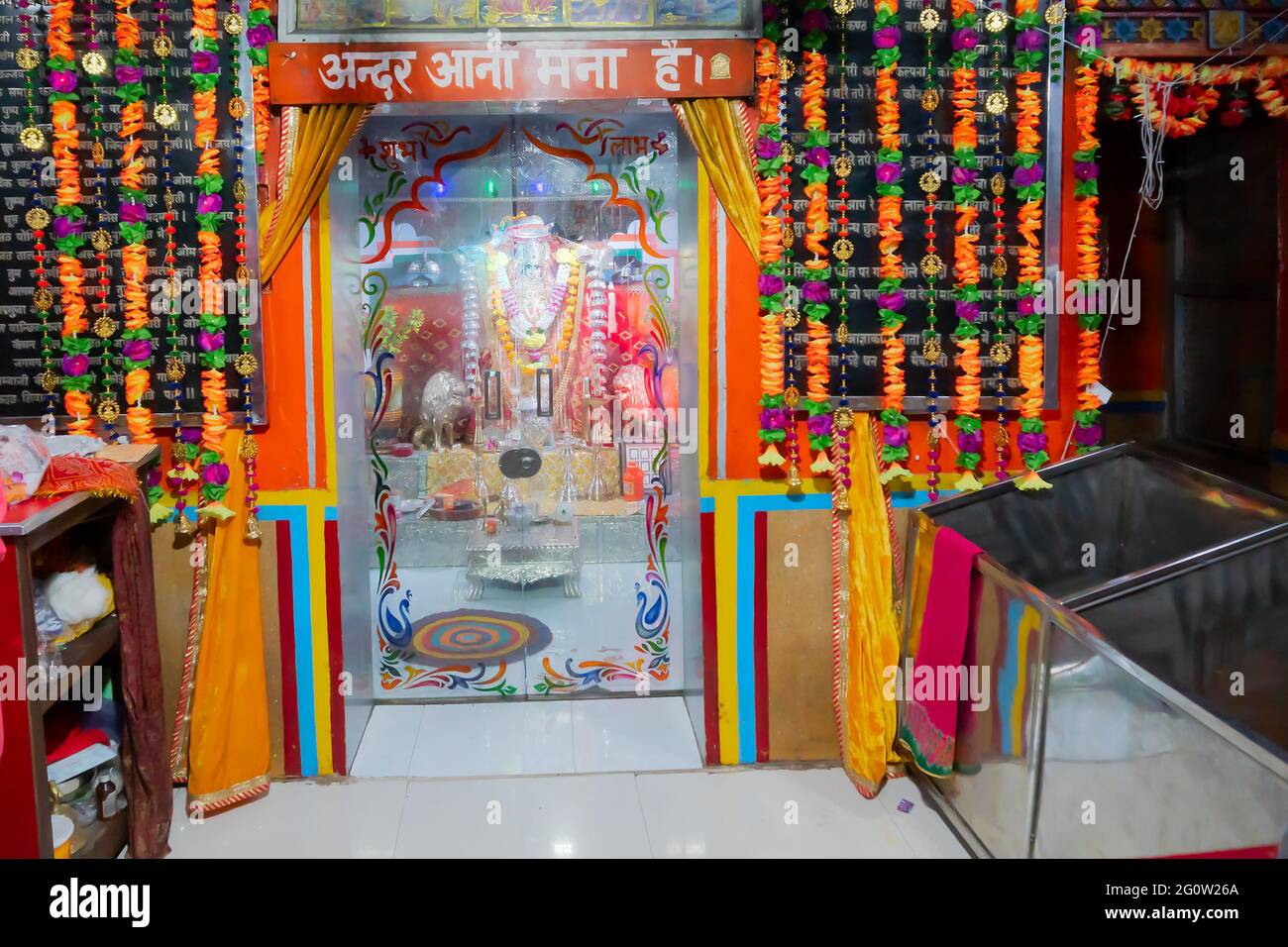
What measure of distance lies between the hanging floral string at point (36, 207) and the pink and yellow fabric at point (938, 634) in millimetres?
3096

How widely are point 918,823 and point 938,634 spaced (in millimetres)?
683

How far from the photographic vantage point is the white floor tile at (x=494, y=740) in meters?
4.63

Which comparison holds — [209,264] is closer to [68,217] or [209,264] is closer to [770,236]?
[68,217]

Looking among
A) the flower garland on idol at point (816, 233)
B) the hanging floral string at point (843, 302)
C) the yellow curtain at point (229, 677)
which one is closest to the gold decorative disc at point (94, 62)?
the yellow curtain at point (229, 677)

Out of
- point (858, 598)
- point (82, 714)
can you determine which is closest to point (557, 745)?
point (858, 598)

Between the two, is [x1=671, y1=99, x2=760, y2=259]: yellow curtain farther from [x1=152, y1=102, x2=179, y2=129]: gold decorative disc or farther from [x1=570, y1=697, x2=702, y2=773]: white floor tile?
[x1=570, y1=697, x2=702, y2=773]: white floor tile

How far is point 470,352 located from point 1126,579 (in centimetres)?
271

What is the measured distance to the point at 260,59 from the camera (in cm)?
420

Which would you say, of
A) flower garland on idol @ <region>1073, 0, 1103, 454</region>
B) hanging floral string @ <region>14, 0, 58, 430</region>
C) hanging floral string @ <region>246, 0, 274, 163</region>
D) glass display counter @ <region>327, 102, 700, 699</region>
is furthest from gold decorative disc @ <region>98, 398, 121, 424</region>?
flower garland on idol @ <region>1073, 0, 1103, 454</region>

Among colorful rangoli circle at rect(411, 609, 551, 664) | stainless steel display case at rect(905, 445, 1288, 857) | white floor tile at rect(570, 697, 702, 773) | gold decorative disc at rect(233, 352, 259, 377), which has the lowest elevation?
white floor tile at rect(570, 697, 702, 773)

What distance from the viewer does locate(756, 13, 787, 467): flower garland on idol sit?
4250 millimetres

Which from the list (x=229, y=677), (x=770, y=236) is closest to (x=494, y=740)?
(x=229, y=677)

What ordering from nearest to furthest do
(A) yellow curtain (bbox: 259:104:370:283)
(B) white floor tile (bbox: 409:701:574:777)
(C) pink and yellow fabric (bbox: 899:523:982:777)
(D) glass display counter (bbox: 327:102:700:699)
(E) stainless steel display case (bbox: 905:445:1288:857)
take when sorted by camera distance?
(E) stainless steel display case (bbox: 905:445:1288:857) → (C) pink and yellow fabric (bbox: 899:523:982:777) → (A) yellow curtain (bbox: 259:104:370:283) → (B) white floor tile (bbox: 409:701:574:777) → (D) glass display counter (bbox: 327:102:700:699)

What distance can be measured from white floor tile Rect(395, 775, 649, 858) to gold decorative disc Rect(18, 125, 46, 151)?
261cm
